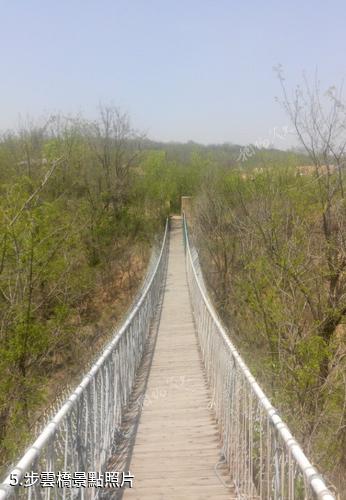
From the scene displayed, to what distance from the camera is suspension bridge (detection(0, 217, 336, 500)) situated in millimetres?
3191

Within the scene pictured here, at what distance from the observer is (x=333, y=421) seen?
9.95 m

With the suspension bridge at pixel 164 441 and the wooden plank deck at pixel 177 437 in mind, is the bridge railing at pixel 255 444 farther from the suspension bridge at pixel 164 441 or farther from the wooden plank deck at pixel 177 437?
the wooden plank deck at pixel 177 437

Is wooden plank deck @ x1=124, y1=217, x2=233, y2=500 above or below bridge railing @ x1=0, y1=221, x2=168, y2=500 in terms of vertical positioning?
below

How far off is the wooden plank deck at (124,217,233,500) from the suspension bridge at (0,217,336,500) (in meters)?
0.01

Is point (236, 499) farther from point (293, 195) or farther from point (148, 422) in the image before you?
point (293, 195)

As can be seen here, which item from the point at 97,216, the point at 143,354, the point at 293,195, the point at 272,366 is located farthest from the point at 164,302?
the point at 97,216

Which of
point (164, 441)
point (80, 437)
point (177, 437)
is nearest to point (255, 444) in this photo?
point (80, 437)

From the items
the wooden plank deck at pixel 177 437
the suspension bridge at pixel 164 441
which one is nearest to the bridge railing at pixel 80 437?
the suspension bridge at pixel 164 441

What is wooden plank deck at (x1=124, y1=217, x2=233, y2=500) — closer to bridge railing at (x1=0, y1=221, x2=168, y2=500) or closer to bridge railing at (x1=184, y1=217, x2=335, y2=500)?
bridge railing at (x1=184, y1=217, x2=335, y2=500)

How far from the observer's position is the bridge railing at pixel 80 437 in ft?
9.64

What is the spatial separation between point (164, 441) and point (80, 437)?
87.6 inches

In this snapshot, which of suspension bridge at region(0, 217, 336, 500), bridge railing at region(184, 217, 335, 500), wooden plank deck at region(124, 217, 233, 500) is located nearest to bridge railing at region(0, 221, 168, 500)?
suspension bridge at region(0, 217, 336, 500)

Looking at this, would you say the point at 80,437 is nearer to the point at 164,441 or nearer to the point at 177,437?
the point at 164,441

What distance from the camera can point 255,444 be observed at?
4.59m
